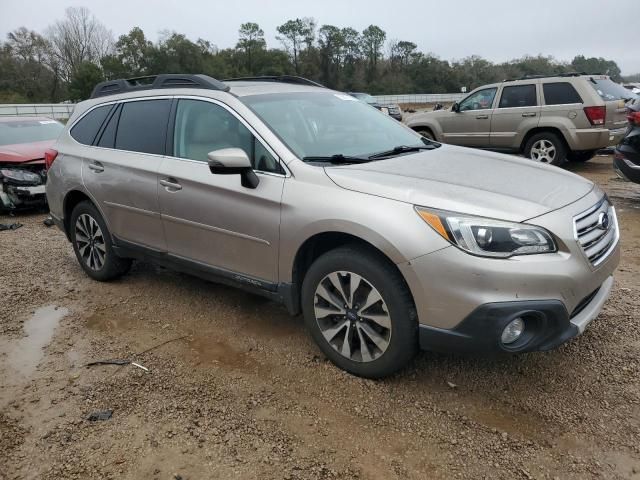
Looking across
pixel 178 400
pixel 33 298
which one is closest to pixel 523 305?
pixel 178 400

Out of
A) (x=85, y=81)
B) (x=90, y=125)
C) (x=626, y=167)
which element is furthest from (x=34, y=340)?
(x=85, y=81)

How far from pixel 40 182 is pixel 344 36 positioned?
3150 inches

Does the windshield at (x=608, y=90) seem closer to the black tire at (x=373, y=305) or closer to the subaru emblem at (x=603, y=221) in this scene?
the subaru emblem at (x=603, y=221)

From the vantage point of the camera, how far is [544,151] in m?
9.66

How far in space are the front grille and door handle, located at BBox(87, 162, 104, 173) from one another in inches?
144

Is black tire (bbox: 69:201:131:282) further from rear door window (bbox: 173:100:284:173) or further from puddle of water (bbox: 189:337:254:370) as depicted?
puddle of water (bbox: 189:337:254:370)

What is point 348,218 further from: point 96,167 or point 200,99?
point 96,167

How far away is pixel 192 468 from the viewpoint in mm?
2422

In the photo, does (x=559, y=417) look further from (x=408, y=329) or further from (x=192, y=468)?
(x=192, y=468)

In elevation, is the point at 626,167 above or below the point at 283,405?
above

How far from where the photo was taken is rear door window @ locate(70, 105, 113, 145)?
4.61 m

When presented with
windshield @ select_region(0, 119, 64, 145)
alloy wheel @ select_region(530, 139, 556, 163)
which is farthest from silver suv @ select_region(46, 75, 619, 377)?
alloy wheel @ select_region(530, 139, 556, 163)

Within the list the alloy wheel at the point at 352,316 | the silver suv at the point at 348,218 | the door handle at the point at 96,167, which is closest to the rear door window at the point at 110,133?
the silver suv at the point at 348,218

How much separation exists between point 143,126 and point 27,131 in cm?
627
